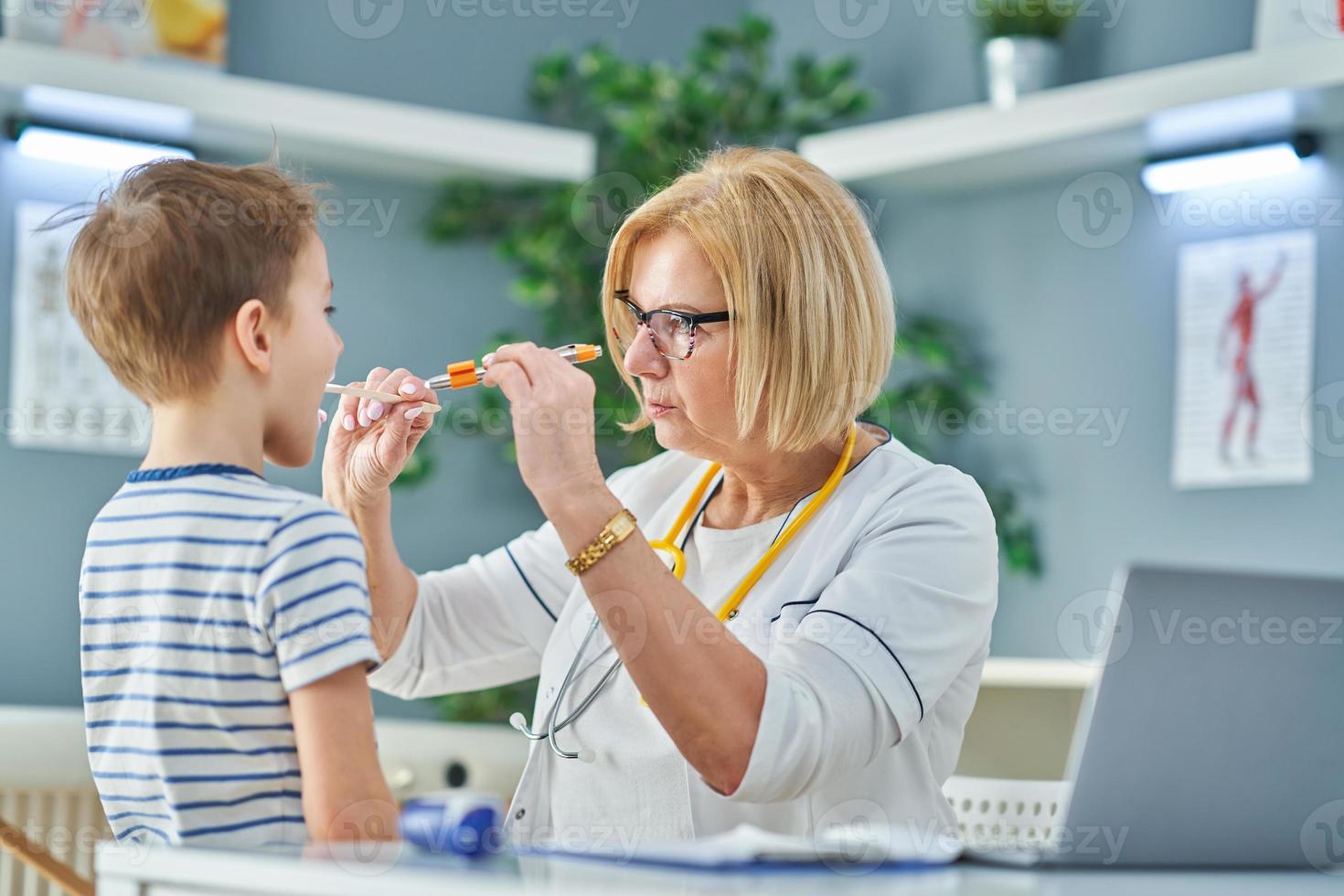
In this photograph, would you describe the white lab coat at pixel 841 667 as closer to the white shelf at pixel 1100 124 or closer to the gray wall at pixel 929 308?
the white shelf at pixel 1100 124

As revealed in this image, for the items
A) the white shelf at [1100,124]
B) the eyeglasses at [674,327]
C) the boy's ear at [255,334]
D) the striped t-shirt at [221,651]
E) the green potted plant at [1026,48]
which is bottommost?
the striped t-shirt at [221,651]

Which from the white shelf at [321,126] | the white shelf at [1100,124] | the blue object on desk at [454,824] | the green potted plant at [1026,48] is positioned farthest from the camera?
the green potted plant at [1026,48]

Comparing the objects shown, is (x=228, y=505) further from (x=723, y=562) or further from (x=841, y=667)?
(x=723, y=562)

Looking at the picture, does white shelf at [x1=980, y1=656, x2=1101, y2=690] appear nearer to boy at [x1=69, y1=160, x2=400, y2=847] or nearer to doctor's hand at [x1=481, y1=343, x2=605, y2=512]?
doctor's hand at [x1=481, y1=343, x2=605, y2=512]

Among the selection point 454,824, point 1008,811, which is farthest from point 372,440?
point 1008,811

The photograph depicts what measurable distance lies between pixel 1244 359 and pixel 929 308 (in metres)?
0.82

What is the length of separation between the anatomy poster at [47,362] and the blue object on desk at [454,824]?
7.40ft

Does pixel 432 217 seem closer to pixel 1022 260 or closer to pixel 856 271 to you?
pixel 1022 260

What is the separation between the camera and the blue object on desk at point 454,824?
2.98 ft

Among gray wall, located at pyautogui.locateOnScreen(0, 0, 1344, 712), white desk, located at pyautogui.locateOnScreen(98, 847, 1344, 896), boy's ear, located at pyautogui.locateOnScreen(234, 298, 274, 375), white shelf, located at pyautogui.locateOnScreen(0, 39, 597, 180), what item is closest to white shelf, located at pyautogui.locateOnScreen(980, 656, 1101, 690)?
→ gray wall, located at pyautogui.locateOnScreen(0, 0, 1344, 712)

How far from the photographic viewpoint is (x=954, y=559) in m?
1.43

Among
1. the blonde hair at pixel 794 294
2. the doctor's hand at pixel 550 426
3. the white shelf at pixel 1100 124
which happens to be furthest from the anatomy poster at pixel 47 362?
the doctor's hand at pixel 550 426

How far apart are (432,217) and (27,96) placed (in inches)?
38.4

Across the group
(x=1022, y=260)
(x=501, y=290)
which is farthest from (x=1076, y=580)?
(x=501, y=290)
